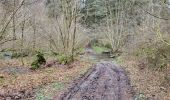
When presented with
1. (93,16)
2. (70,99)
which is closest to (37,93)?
(70,99)

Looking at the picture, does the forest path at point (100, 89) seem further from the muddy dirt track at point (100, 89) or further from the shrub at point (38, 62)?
the shrub at point (38, 62)

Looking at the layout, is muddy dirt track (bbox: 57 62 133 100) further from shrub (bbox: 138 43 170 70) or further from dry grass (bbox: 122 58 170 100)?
shrub (bbox: 138 43 170 70)

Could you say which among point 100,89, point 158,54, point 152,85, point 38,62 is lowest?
point 38,62

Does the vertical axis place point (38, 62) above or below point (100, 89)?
below

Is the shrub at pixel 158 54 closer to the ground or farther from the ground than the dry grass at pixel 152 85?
farther from the ground

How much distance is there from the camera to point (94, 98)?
16.9 m

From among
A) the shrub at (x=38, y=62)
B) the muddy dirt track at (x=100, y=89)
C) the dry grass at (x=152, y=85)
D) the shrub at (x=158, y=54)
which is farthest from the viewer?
the shrub at (x=38, y=62)

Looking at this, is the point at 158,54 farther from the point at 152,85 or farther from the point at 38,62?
the point at 38,62

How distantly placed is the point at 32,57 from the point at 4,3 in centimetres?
2240

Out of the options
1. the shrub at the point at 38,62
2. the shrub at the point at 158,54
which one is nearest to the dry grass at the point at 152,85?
the shrub at the point at 158,54

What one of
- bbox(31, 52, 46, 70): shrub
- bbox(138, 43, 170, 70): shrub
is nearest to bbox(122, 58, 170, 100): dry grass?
bbox(138, 43, 170, 70): shrub

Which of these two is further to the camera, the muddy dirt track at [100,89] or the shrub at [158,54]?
the shrub at [158,54]

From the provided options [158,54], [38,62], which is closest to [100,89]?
[158,54]

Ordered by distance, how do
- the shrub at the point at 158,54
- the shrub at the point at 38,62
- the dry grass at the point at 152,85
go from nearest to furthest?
the dry grass at the point at 152,85 < the shrub at the point at 158,54 < the shrub at the point at 38,62
